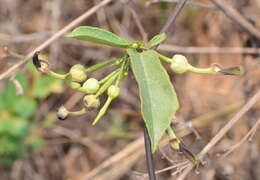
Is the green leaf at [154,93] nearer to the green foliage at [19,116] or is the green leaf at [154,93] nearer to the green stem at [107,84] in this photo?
the green stem at [107,84]

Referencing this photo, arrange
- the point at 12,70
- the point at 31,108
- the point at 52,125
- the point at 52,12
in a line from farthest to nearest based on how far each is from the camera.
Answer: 1. the point at 52,12
2. the point at 52,125
3. the point at 31,108
4. the point at 12,70

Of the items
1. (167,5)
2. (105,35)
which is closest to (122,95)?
(167,5)

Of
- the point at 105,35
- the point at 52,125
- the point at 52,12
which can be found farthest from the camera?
the point at 52,12

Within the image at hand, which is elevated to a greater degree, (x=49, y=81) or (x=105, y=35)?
(x=49, y=81)

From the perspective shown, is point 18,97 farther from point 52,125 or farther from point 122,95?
point 122,95

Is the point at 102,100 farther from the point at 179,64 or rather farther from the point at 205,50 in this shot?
the point at 179,64

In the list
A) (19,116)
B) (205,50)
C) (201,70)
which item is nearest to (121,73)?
(201,70)

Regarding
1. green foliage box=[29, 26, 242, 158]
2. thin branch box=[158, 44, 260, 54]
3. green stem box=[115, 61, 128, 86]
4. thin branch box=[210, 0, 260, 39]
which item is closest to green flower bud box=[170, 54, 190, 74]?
green foliage box=[29, 26, 242, 158]
